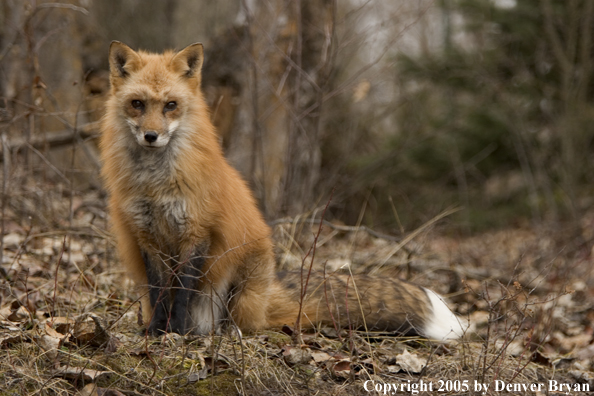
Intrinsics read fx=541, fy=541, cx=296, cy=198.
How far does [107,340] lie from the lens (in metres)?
3.48

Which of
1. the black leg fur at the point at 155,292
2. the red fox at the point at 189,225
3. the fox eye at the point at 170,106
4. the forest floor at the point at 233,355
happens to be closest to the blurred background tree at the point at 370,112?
the forest floor at the point at 233,355

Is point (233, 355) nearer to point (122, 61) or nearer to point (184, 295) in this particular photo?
point (184, 295)

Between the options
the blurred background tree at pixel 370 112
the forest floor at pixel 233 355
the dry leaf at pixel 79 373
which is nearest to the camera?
the dry leaf at pixel 79 373

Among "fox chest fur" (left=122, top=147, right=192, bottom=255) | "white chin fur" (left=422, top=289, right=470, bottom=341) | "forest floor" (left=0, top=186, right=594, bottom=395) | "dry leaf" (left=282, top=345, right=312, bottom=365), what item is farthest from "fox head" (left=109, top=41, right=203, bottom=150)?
"white chin fur" (left=422, top=289, right=470, bottom=341)

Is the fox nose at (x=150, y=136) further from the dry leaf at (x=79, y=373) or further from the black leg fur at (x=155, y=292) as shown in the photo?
the dry leaf at (x=79, y=373)

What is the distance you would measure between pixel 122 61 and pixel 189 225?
136 cm

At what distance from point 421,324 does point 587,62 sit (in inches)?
287

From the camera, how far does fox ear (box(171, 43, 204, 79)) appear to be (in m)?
4.08

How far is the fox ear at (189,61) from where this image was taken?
4078 mm

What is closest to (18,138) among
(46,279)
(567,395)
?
(46,279)

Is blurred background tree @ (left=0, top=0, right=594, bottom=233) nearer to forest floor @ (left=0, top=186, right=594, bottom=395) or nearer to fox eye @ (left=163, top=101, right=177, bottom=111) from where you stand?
forest floor @ (left=0, top=186, right=594, bottom=395)

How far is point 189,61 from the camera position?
4.18 meters

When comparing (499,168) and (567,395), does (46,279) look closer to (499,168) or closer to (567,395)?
(567,395)

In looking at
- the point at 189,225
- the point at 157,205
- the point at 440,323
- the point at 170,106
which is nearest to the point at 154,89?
the point at 170,106
